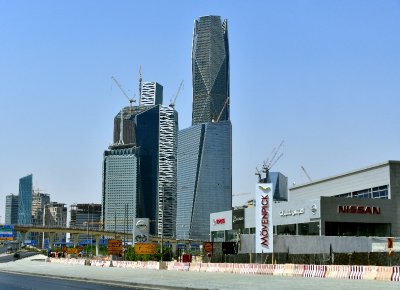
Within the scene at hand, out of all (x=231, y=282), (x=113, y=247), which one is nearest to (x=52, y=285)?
(x=231, y=282)

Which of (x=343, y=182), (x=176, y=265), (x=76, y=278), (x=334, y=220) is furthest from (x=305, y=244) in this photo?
(x=76, y=278)

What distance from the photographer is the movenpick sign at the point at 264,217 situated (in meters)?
77.0

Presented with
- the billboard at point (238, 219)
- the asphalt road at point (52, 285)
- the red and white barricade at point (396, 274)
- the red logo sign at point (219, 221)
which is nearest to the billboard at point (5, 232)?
the red logo sign at point (219, 221)

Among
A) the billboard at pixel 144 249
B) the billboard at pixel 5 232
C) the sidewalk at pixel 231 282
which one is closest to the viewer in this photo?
the sidewalk at pixel 231 282

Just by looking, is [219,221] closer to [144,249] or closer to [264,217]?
[144,249]

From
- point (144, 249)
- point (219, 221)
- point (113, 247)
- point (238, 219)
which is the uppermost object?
point (238, 219)

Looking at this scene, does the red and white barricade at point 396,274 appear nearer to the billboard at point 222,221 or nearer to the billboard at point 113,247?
the billboard at point 113,247

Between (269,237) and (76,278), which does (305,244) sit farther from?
(76,278)

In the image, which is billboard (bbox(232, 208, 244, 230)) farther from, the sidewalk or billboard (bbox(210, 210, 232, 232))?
the sidewalk

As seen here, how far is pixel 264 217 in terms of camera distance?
7762 cm

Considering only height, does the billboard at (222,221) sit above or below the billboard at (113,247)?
above

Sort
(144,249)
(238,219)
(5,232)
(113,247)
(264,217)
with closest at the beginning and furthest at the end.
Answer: (264,217)
(144,249)
(113,247)
(238,219)
(5,232)

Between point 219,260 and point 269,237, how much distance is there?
33.5 ft

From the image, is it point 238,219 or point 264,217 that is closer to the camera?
point 264,217
